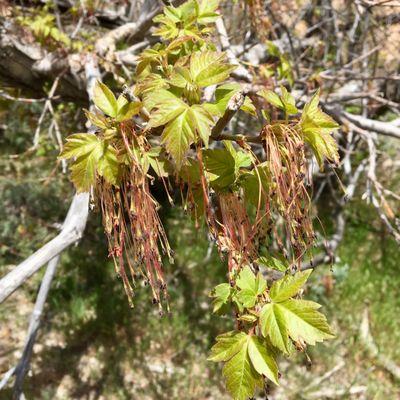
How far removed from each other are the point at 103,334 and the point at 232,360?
286cm

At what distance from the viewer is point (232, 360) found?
1108 millimetres

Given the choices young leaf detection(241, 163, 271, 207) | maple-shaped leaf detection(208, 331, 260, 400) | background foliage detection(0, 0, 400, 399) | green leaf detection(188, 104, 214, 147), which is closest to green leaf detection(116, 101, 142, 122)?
green leaf detection(188, 104, 214, 147)

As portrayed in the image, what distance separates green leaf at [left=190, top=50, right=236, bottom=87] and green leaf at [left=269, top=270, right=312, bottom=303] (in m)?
0.53

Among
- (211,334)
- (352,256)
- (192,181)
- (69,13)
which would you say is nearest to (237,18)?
(69,13)

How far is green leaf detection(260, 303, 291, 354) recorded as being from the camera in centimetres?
105

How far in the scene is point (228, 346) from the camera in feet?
3.74

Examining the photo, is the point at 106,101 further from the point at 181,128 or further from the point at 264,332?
the point at 264,332

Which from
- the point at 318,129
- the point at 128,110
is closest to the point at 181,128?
the point at 128,110

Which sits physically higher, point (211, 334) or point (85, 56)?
point (85, 56)

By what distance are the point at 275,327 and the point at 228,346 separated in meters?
0.14

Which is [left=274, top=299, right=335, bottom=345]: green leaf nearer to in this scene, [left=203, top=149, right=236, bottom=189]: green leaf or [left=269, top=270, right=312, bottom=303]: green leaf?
[left=269, top=270, right=312, bottom=303]: green leaf

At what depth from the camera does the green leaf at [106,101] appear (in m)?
1.09

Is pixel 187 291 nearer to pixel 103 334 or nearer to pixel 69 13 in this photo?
pixel 103 334

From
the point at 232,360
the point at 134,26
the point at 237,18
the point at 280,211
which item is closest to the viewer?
the point at 232,360
